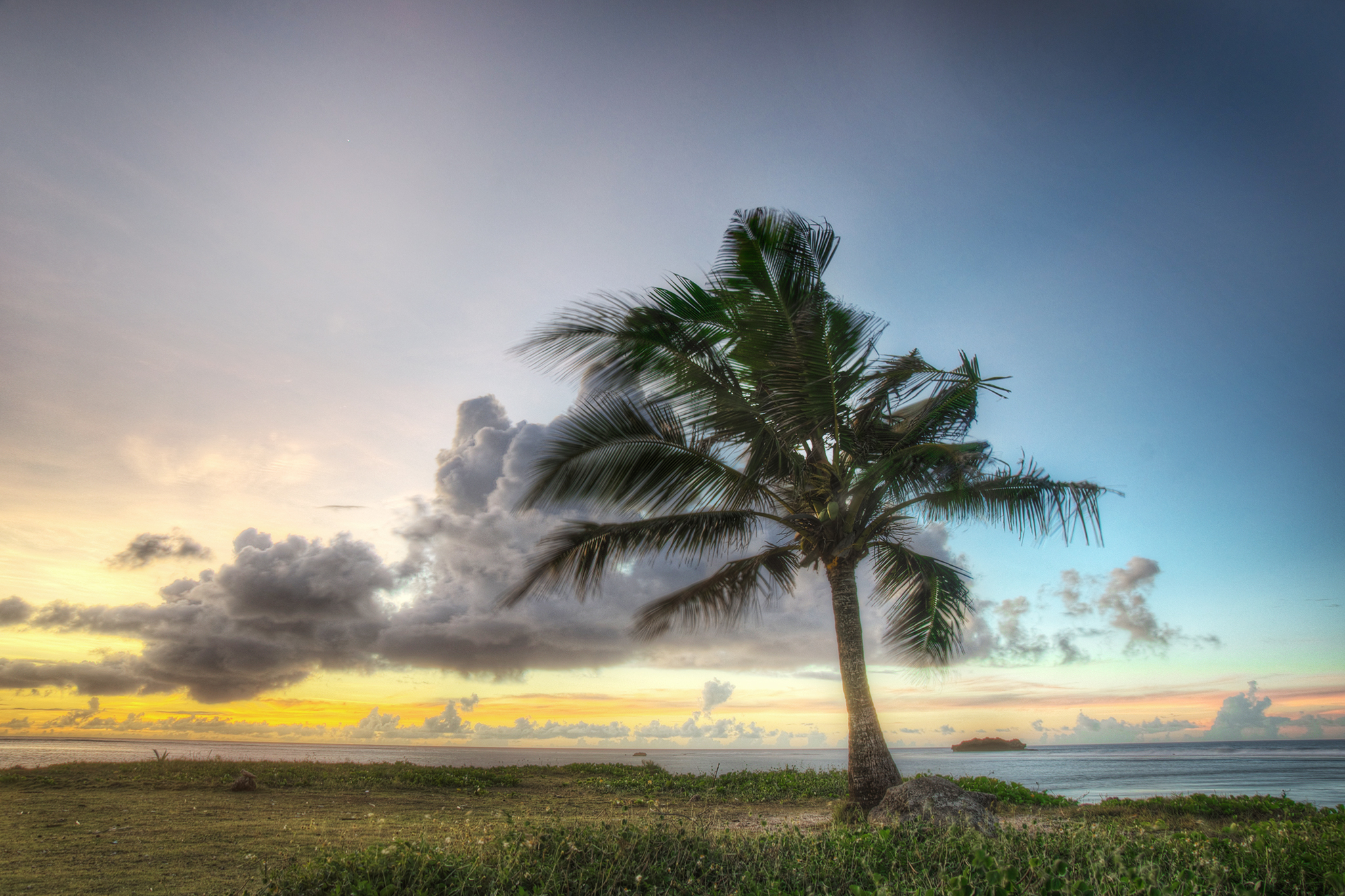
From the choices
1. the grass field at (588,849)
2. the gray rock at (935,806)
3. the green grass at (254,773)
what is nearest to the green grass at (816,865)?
the grass field at (588,849)

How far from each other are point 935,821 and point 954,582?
15.7 feet

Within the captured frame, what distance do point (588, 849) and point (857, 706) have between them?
5.89 metres

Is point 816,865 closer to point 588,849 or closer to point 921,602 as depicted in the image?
point 588,849

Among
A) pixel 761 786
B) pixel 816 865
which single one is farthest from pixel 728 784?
pixel 816 865

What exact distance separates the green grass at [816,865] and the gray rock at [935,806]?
49.0 inches

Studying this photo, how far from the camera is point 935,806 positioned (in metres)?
7.22

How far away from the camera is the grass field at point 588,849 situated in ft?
13.0

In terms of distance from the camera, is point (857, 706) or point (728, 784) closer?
point (857, 706)

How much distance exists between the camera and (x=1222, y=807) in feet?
30.7

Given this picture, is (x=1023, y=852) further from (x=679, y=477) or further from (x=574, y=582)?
(x=574, y=582)

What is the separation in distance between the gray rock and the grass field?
497mm

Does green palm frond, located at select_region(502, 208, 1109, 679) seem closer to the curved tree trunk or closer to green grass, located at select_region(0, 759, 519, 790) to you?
the curved tree trunk

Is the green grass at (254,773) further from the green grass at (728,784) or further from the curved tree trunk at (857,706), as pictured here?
the curved tree trunk at (857,706)

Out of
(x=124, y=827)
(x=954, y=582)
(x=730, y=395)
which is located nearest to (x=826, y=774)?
(x=954, y=582)
